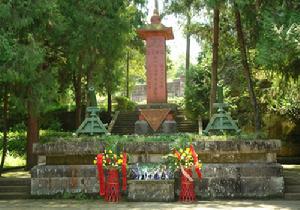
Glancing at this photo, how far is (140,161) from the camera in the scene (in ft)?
38.9

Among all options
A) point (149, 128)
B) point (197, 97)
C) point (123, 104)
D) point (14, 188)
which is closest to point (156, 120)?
point (149, 128)

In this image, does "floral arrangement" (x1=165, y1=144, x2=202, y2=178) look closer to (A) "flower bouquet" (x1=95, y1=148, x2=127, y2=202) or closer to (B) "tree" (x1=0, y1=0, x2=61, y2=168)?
(A) "flower bouquet" (x1=95, y1=148, x2=127, y2=202)

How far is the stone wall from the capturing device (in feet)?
37.4

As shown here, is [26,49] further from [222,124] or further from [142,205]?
[222,124]

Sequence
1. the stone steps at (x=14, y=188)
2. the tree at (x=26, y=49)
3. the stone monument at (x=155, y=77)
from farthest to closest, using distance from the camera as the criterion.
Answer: the stone monument at (x=155, y=77) < the stone steps at (x=14, y=188) < the tree at (x=26, y=49)

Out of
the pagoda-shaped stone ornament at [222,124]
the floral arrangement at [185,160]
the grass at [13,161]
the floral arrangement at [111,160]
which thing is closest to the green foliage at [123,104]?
the grass at [13,161]

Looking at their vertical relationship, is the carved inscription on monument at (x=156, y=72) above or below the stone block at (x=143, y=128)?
above

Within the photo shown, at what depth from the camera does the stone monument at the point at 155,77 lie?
1544 centimetres

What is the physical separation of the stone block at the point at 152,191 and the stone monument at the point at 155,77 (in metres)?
4.49

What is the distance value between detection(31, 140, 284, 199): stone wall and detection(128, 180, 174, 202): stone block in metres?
0.54

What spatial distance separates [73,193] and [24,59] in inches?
144

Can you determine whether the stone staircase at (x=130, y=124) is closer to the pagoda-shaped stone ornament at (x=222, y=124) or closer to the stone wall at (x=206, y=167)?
the pagoda-shaped stone ornament at (x=222, y=124)

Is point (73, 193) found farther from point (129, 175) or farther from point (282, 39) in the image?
point (282, 39)

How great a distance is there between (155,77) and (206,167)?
500 centimetres
